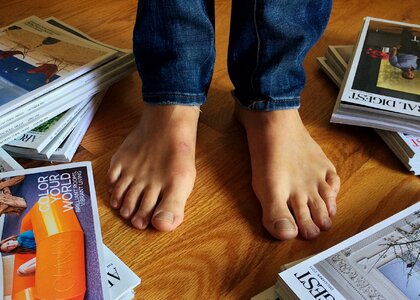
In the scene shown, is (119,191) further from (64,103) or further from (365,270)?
(365,270)

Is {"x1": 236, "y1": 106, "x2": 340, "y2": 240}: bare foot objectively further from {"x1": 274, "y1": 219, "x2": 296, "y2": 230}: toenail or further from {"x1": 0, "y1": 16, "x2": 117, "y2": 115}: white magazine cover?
{"x1": 0, "y1": 16, "x2": 117, "y2": 115}: white magazine cover

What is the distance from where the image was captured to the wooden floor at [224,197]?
0.73m

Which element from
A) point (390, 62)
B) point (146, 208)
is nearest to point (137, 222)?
point (146, 208)

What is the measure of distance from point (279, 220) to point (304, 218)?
0.13 ft

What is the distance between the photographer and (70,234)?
698 millimetres

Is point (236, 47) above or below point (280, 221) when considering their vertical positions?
above

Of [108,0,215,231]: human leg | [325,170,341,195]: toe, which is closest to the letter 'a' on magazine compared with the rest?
[325,170,341,195]: toe

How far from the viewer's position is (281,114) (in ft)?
2.83

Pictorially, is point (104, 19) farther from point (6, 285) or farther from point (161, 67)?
point (6, 285)

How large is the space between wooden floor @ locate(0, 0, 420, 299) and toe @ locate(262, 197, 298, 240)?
0.02m

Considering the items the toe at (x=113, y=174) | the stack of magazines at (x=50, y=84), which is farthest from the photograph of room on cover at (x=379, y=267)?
the stack of magazines at (x=50, y=84)

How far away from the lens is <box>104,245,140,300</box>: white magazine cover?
0.66m

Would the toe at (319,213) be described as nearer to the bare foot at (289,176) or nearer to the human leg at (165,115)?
the bare foot at (289,176)

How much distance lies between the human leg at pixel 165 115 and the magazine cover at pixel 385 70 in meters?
0.28
